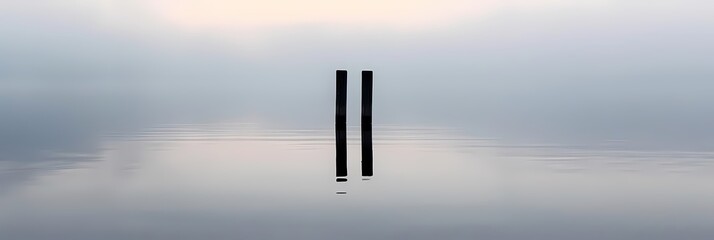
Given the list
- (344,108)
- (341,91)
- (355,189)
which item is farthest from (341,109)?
(355,189)

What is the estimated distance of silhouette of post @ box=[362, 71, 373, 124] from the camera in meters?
22.6

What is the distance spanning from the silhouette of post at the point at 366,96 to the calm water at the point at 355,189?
0.77 meters

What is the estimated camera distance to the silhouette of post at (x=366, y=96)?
74.1 ft

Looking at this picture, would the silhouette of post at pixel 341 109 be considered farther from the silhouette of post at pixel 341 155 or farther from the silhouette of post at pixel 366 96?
the silhouette of post at pixel 366 96

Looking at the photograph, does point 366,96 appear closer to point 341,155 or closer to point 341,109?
point 341,109

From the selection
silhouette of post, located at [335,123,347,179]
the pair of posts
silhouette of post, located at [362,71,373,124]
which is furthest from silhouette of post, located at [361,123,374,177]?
silhouette of post, located at [335,123,347,179]

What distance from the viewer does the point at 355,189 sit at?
15.0 m

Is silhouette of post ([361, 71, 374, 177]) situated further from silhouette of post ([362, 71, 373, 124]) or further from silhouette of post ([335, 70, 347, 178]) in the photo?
silhouette of post ([335, 70, 347, 178])

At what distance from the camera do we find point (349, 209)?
12.6 m

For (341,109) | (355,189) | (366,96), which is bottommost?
(355,189)

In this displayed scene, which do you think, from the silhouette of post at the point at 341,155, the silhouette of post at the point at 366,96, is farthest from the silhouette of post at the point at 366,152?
the silhouette of post at the point at 341,155

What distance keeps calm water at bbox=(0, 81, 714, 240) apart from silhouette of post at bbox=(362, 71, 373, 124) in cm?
77

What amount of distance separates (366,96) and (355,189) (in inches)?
320

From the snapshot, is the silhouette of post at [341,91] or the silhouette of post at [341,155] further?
the silhouette of post at [341,91]
